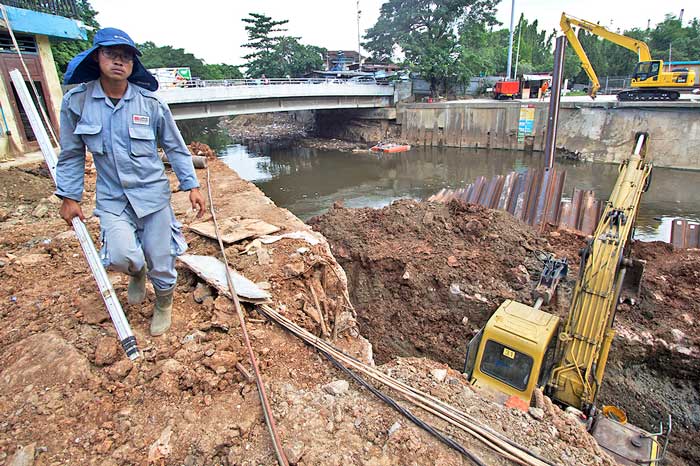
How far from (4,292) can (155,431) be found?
2476 millimetres

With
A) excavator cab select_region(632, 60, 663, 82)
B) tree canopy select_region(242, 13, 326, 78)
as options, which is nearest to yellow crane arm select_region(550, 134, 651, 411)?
excavator cab select_region(632, 60, 663, 82)

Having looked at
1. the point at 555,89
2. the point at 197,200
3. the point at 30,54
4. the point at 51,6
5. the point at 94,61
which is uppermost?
the point at 51,6

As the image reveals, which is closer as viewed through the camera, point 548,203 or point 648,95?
point 548,203

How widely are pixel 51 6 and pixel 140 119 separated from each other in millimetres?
12316

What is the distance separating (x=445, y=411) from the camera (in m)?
2.49

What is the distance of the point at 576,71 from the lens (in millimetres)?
40312

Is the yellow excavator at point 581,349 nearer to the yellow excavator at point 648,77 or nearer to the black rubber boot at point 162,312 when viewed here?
the black rubber boot at point 162,312

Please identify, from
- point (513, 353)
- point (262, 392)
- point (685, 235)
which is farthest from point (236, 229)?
point (685, 235)

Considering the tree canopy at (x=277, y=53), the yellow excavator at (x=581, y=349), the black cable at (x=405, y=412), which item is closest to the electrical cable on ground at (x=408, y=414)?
the black cable at (x=405, y=412)

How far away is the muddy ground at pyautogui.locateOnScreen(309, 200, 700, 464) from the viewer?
5.82 metres

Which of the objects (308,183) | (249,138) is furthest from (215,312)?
(249,138)

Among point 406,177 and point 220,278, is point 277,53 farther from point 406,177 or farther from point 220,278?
point 220,278

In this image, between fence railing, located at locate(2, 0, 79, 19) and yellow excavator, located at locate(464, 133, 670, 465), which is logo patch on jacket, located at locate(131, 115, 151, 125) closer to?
yellow excavator, located at locate(464, 133, 670, 465)

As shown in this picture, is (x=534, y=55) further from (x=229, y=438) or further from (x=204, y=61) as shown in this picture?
(x=229, y=438)
